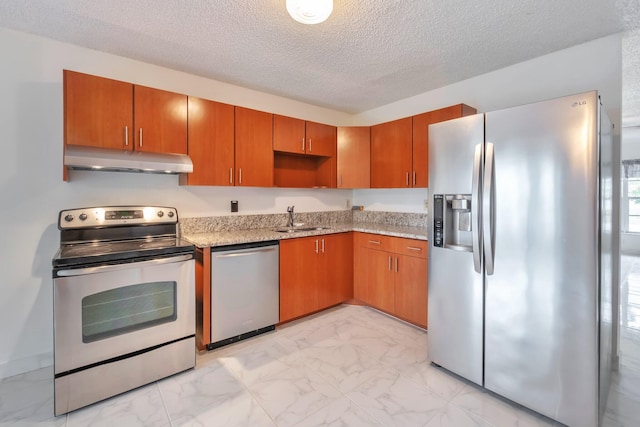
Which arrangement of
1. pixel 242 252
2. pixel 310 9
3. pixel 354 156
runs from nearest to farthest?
pixel 310 9 < pixel 242 252 < pixel 354 156

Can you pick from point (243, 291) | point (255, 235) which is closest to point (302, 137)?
point (255, 235)

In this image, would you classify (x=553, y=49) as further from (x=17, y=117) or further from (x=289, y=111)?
(x=17, y=117)

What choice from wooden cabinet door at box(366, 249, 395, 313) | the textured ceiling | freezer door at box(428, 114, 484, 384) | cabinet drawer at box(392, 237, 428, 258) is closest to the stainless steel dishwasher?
wooden cabinet door at box(366, 249, 395, 313)

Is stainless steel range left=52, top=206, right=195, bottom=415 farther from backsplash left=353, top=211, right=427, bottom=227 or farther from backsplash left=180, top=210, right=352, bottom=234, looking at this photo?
backsplash left=353, top=211, right=427, bottom=227

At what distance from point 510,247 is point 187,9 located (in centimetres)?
248

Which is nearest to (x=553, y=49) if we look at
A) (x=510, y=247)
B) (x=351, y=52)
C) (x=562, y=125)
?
(x=562, y=125)

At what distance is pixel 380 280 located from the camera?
3105 millimetres

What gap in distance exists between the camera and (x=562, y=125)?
1591 mm

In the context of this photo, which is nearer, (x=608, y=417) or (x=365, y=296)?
(x=608, y=417)

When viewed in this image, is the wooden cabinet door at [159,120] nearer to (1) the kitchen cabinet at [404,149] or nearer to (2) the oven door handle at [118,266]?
(2) the oven door handle at [118,266]

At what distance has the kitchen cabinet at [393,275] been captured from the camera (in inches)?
108

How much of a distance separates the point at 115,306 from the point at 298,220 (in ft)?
6.90

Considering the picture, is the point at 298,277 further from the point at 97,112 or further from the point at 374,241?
the point at 97,112

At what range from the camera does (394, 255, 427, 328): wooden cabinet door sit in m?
2.71
